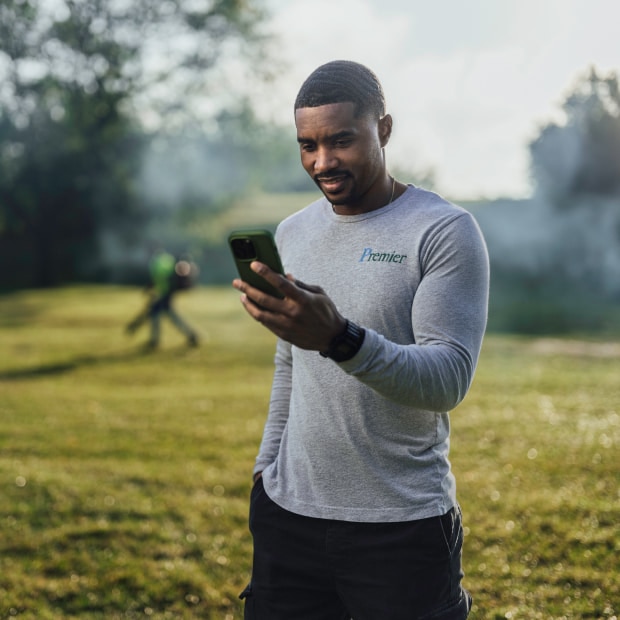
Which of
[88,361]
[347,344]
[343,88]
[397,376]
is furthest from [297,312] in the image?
[88,361]

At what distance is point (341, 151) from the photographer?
2.19m

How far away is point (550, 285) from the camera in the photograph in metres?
32.8

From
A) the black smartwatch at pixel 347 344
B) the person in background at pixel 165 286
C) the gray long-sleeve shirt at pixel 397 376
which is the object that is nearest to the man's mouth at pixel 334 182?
the gray long-sleeve shirt at pixel 397 376

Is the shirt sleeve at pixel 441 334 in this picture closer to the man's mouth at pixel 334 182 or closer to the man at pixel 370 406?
the man at pixel 370 406

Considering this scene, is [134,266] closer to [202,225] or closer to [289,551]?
[202,225]

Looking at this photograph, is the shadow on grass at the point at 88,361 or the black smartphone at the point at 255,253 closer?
the black smartphone at the point at 255,253

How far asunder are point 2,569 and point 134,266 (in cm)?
3706

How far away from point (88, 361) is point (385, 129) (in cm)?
1468

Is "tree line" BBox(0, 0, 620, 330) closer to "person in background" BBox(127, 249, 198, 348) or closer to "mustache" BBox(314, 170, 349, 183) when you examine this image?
A: "person in background" BBox(127, 249, 198, 348)

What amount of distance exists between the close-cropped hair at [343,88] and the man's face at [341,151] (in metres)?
0.02

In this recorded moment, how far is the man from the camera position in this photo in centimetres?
205

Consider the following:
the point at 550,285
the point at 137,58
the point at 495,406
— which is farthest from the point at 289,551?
the point at 137,58

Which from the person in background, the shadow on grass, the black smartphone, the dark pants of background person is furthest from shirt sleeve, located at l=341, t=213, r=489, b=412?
the dark pants of background person

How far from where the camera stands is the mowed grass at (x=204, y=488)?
4711mm
